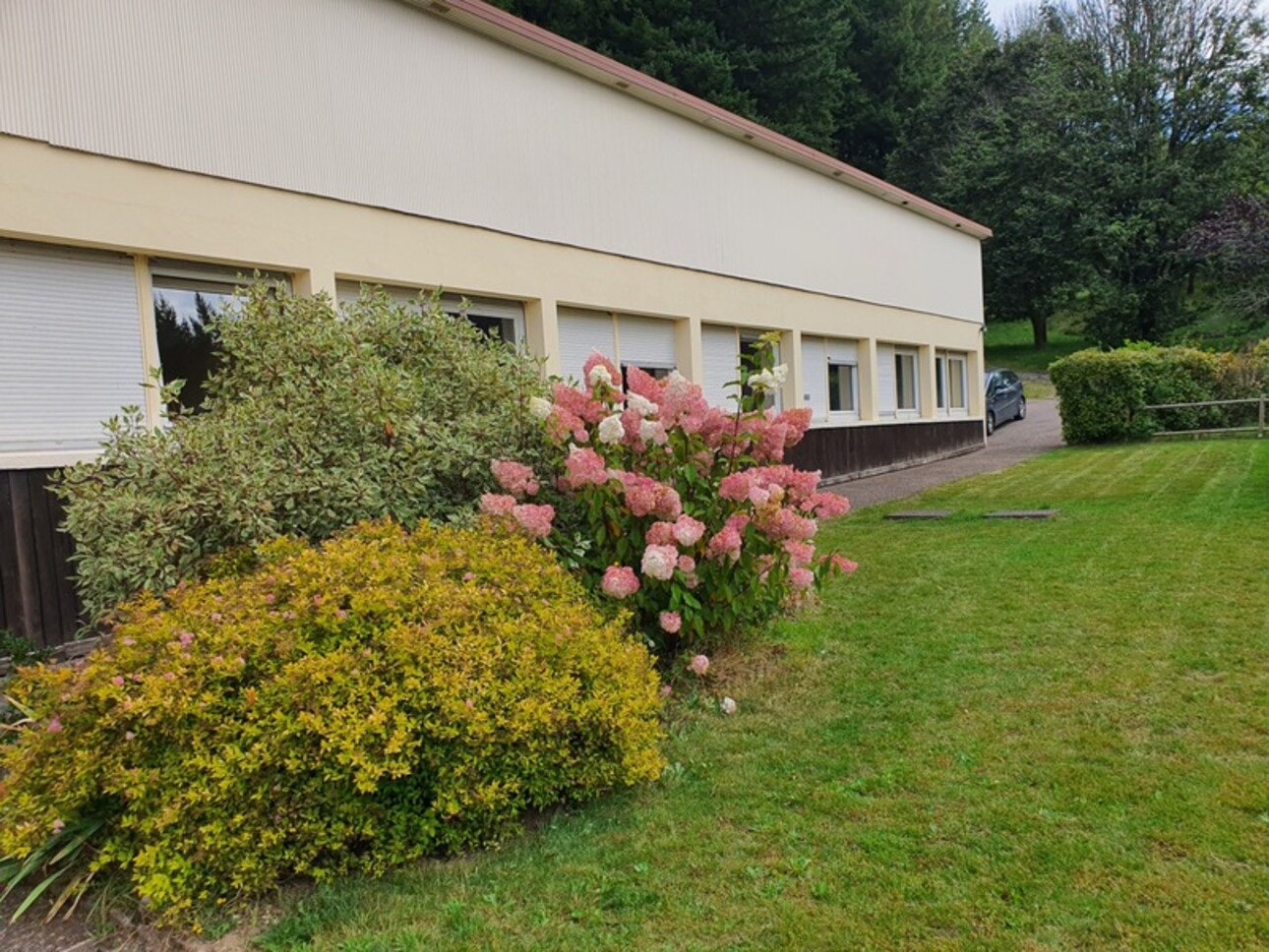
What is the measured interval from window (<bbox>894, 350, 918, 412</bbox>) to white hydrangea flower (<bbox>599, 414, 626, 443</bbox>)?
13902 millimetres

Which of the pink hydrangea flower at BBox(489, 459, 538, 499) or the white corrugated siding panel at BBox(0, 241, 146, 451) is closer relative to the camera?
the pink hydrangea flower at BBox(489, 459, 538, 499)

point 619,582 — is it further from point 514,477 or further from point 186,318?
point 186,318

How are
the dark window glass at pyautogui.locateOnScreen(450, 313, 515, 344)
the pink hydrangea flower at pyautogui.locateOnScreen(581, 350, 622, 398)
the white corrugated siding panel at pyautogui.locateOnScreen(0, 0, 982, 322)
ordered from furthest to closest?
the dark window glass at pyautogui.locateOnScreen(450, 313, 515, 344), the white corrugated siding panel at pyautogui.locateOnScreen(0, 0, 982, 322), the pink hydrangea flower at pyautogui.locateOnScreen(581, 350, 622, 398)

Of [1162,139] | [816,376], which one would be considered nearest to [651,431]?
[816,376]

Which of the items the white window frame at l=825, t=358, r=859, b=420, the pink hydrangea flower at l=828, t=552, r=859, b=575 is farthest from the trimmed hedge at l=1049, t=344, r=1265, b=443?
the pink hydrangea flower at l=828, t=552, r=859, b=575

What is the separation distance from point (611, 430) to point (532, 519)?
0.58m

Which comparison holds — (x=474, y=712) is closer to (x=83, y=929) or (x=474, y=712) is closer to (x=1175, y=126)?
(x=83, y=929)

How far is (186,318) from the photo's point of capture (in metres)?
6.57

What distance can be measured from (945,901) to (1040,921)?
25 cm

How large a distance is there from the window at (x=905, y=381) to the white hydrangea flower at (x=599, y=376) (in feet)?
44.2

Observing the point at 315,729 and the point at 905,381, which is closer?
the point at 315,729

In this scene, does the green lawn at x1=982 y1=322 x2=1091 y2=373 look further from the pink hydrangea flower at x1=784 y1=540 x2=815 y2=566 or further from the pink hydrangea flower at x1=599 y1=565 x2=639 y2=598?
the pink hydrangea flower at x1=599 y1=565 x2=639 y2=598

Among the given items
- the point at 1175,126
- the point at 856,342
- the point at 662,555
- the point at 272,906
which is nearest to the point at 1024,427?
the point at 856,342

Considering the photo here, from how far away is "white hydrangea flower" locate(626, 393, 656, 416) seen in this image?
14.2 ft
